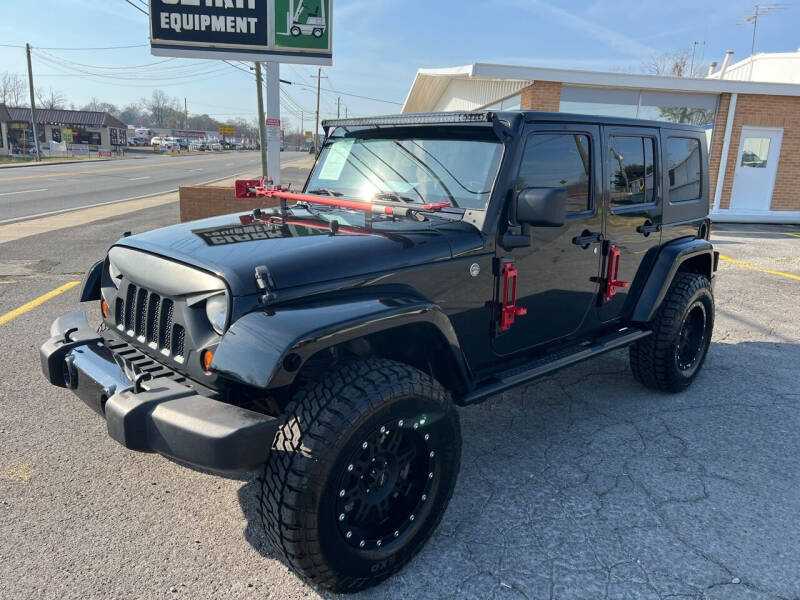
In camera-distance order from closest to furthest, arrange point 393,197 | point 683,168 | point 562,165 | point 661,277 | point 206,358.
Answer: point 206,358 → point 393,197 → point 562,165 → point 661,277 → point 683,168

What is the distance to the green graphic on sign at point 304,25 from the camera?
37.6ft

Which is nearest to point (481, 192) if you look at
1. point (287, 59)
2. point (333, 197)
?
point (333, 197)

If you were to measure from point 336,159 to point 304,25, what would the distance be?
911 centimetres

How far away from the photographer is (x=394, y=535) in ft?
8.31

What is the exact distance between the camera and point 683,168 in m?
4.51

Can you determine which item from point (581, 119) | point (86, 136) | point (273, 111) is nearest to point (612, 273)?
point (581, 119)

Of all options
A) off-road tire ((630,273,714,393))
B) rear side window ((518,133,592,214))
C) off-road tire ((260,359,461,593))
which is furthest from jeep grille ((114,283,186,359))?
off-road tire ((630,273,714,393))

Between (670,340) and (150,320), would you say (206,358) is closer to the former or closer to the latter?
(150,320)

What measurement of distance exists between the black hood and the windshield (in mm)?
317

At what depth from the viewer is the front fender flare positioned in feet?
6.75

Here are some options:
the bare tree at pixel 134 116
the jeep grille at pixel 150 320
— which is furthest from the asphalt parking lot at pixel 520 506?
the bare tree at pixel 134 116

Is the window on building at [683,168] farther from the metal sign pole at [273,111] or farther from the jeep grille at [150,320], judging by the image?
the metal sign pole at [273,111]

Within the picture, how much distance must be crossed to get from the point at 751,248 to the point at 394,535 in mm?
11536

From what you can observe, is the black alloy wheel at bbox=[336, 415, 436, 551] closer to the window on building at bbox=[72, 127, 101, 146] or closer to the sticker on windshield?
the sticker on windshield
